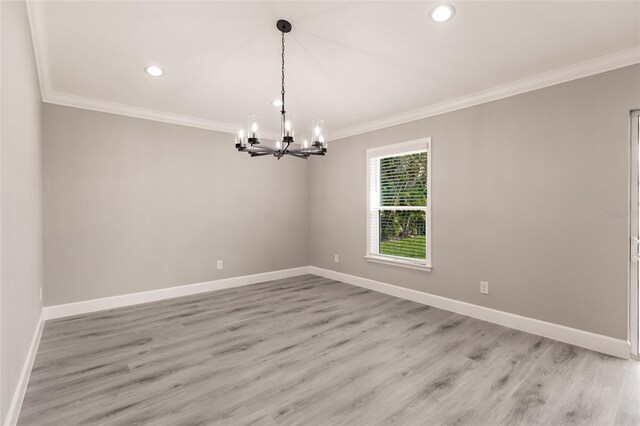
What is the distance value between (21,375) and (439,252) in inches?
155

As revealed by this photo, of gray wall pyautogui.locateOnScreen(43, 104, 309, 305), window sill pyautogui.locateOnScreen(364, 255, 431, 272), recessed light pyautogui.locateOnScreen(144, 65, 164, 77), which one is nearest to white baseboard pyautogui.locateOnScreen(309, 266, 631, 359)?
window sill pyautogui.locateOnScreen(364, 255, 431, 272)

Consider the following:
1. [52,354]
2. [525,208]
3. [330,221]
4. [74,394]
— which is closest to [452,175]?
[525,208]

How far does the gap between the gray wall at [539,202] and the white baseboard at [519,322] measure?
0.06 m

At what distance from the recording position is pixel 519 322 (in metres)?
3.20

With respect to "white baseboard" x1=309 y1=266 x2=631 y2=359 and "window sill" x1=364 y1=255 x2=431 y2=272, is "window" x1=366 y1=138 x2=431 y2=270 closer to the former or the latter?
"window sill" x1=364 y1=255 x2=431 y2=272

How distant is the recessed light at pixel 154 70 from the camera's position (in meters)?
2.88

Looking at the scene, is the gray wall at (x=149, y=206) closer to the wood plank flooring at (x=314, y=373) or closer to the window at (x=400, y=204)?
the wood plank flooring at (x=314, y=373)

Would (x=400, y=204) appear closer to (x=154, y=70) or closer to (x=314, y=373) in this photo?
(x=314, y=373)

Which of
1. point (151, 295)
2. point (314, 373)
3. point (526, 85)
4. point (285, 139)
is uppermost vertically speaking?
point (526, 85)

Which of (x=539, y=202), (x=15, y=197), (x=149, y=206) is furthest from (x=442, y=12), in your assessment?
(x=149, y=206)

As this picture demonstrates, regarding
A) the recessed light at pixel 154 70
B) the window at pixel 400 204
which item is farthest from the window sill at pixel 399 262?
the recessed light at pixel 154 70

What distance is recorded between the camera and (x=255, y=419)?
72.0 inches

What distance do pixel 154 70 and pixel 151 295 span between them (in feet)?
9.15

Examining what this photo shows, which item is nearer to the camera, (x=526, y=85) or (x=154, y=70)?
(x=154, y=70)
